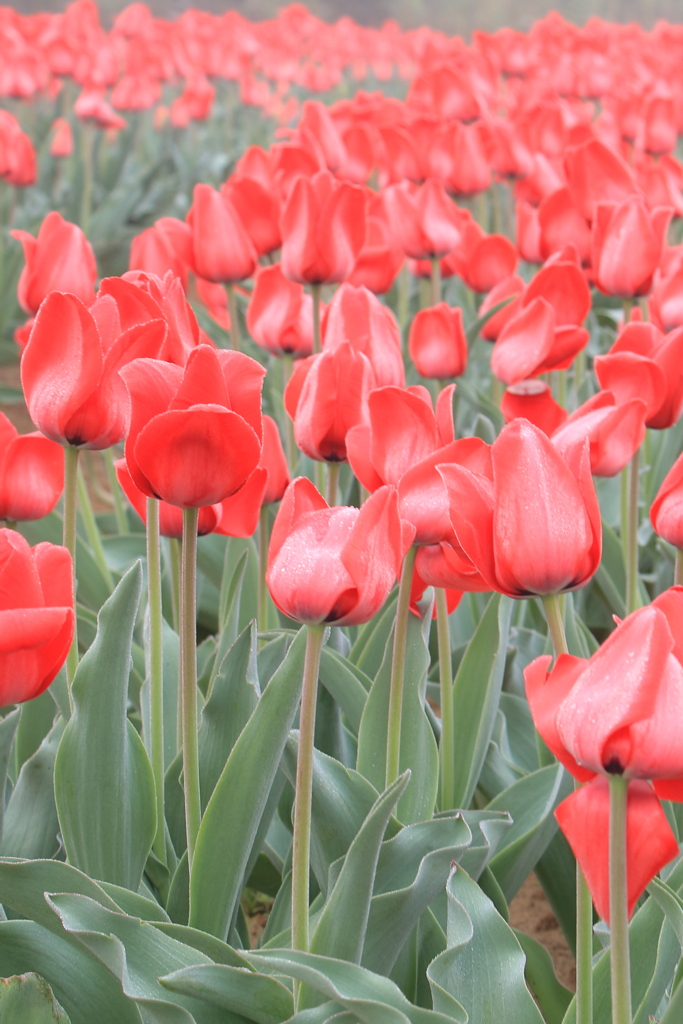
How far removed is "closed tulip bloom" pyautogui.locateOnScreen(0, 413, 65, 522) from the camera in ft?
3.18

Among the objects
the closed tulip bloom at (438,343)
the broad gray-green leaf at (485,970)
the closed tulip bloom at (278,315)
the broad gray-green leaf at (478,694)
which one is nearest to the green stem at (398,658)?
the broad gray-green leaf at (485,970)

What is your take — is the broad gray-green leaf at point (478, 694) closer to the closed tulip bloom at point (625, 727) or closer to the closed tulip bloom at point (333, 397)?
the closed tulip bloom at point (333, 397)

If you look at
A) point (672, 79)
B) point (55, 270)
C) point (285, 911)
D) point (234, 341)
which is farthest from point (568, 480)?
point (672, 79)

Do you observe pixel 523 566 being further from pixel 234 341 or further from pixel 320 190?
pixel 234 341

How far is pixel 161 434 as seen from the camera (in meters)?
0.69

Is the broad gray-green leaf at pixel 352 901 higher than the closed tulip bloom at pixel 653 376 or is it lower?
lower

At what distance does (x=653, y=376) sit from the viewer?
41.5 inches

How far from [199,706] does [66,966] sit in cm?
40

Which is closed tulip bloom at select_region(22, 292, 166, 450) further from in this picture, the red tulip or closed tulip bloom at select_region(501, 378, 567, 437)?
closed tulip bloom at select_region(501, 378, 567, 437)

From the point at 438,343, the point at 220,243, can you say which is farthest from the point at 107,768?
the point at 220,243

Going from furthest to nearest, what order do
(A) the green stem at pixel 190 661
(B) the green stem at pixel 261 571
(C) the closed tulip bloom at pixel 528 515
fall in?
(B) the green stem at pixel 261 571 → (A) the green stem at pixel 190 661 → (C) the closed tulip bloom at pixel 528 515

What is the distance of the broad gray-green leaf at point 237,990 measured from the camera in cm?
73

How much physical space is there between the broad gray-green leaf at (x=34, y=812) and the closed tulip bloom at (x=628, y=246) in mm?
1050

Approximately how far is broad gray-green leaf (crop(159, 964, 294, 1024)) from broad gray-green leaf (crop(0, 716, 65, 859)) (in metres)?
0.28
